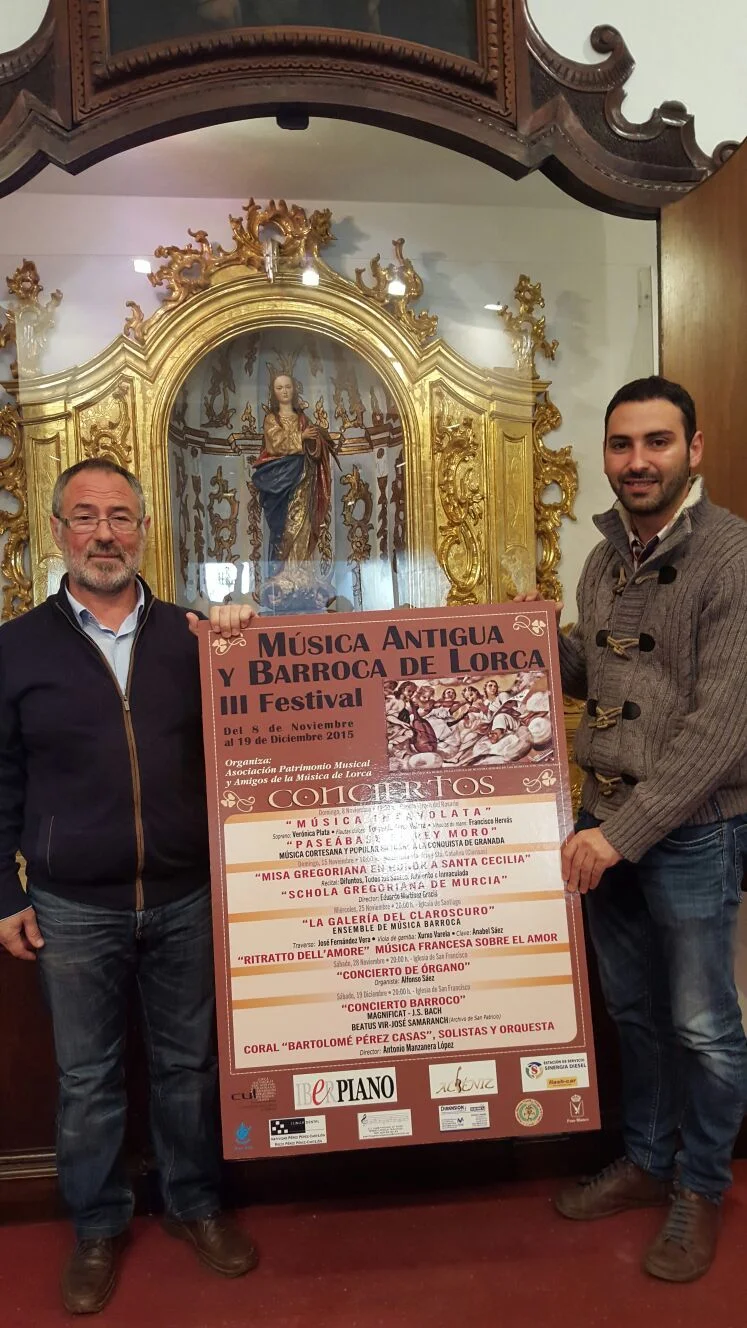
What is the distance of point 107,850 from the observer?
1701 mm

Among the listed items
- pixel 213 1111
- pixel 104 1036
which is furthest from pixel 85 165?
pixel 213 1111

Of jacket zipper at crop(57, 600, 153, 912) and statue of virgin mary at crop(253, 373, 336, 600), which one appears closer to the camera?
jacket zipper at crop(57, 600, 153, 912)

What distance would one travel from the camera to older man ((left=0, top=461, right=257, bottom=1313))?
172 centimetres

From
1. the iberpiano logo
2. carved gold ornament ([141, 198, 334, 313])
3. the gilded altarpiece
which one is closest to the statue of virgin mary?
the gilded altarpiece

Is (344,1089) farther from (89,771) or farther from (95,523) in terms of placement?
(95,523)

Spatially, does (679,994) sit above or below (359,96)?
below

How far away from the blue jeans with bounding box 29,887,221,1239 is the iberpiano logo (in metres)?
0.24

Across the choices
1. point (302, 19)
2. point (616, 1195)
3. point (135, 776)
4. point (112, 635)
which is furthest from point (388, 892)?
point (302, 19)

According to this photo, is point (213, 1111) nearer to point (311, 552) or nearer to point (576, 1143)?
point (576, 1143)

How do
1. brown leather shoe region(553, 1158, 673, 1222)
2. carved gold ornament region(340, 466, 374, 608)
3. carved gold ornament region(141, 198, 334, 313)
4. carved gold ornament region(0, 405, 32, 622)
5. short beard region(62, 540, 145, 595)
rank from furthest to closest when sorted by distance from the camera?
carved gold ornament region(340, 466, 374, 608), carved gold ornament region(141, 198, 334, 313), carved gold ornament region(0, 405, 32, 622), brown leather shoe region(553, 1158, 673, 1222), short beard region(62, 540, 145, 595)

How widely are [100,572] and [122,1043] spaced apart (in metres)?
0.88

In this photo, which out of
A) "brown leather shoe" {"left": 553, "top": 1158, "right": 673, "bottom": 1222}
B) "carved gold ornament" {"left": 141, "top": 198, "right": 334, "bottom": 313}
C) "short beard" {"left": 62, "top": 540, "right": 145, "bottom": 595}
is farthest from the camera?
"carved gold ornament" {"left": 141, "top": 198, "right": 334, "bottom": 313}

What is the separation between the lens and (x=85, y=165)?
212 centimetres

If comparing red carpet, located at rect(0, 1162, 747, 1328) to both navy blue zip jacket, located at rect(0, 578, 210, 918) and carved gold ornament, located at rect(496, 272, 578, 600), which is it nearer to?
navy blue zip jacket, located at rect(0, 578, 210, 918)
